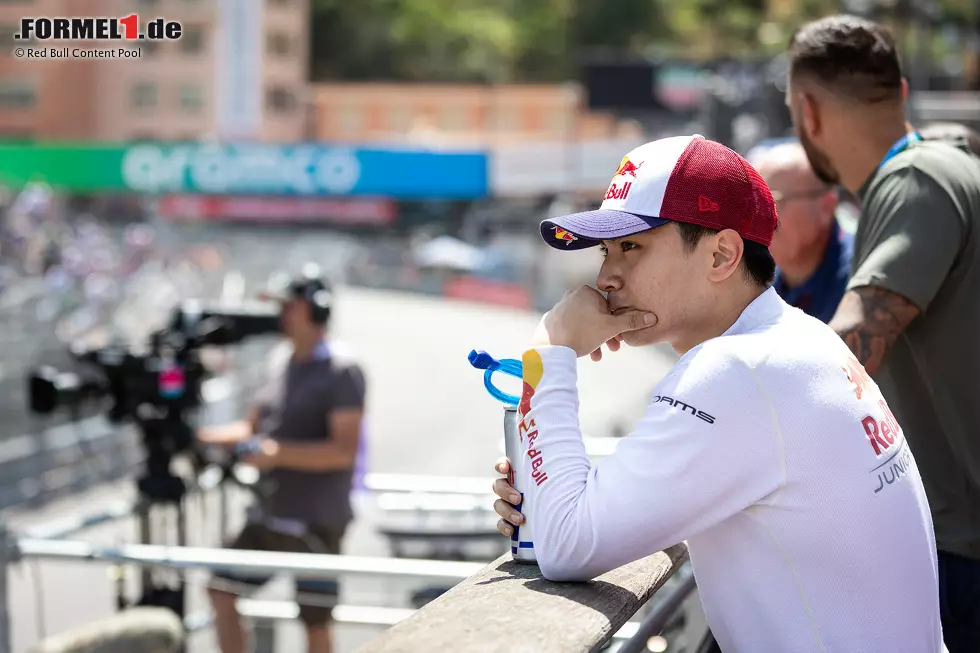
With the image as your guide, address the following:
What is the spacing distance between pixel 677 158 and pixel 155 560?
232 centimetres

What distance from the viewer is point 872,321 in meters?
2.13

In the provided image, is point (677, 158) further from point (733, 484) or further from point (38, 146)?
point (38, 146)

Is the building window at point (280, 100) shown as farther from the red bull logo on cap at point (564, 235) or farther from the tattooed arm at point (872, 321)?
the red bull logo on cap at point (564, 235)

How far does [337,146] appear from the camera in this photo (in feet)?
112

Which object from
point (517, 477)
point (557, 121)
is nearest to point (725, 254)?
point (517, 477)

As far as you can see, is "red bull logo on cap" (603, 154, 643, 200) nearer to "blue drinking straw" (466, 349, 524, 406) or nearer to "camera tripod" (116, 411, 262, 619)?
"blue drinking straw" (466, 349, 524, 406)

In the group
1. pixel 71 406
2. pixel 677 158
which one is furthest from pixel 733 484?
pixel 71 406

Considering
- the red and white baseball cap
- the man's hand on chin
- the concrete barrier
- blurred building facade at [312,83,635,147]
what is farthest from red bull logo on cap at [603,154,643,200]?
blurred building facade at [312,83,635,147]

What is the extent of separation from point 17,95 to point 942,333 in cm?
4716

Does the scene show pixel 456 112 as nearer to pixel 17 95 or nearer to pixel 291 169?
pixel 291 169

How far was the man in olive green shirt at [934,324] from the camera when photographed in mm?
2146

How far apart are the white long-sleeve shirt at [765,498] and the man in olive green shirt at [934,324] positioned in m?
0.52

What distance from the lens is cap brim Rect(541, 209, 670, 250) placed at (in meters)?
1.72

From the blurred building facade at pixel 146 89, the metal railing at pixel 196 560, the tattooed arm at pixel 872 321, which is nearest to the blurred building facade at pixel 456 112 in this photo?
the blurred building facade at pixel 146 89
